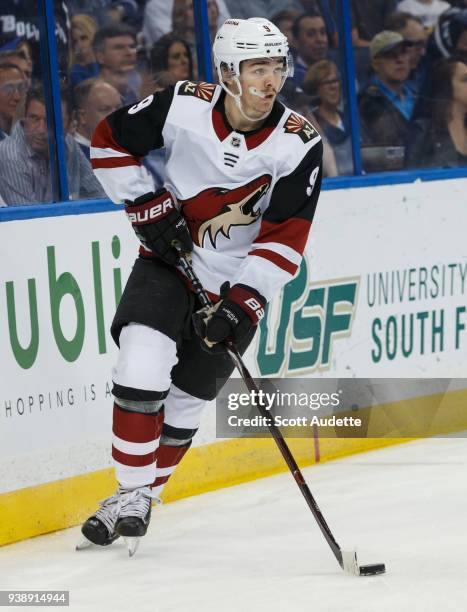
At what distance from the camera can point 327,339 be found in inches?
209


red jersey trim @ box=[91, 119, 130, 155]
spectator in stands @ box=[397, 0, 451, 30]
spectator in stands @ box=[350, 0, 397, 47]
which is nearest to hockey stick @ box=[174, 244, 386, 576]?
red jersey trim @ box=[91, 119, 130, 155]

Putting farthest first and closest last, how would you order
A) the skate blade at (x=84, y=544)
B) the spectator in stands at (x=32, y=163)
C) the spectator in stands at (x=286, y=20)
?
the spectator in stands at (x=286, y=20) < the spectator in stands at (x=32, y=163) < the skate blade at (x=84, y=544)

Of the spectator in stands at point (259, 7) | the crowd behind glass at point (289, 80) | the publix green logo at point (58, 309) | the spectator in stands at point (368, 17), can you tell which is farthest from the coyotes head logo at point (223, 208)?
the spectator in stands at point (368, 17)

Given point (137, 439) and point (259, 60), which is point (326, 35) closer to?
point (259, 60)

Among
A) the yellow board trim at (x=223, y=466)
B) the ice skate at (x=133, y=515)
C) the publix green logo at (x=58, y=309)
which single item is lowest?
the yellow board trim at (x=223, y=466)

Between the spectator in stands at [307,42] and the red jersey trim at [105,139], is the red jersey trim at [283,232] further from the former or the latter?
the spectator in stands at [307,42]

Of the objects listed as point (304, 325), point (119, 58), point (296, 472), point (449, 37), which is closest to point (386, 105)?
Answer: point (449, 37)

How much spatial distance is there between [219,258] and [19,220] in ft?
2.05

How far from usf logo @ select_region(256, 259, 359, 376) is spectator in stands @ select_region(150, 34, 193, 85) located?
2.53 ft

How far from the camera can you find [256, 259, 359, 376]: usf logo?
5.11 metres

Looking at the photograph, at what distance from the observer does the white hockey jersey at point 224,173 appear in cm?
390

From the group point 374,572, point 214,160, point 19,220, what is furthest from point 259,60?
point 374,572

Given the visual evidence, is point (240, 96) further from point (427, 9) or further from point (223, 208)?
point (427, 9)

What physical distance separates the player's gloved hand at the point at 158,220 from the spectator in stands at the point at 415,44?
6.85 ft
